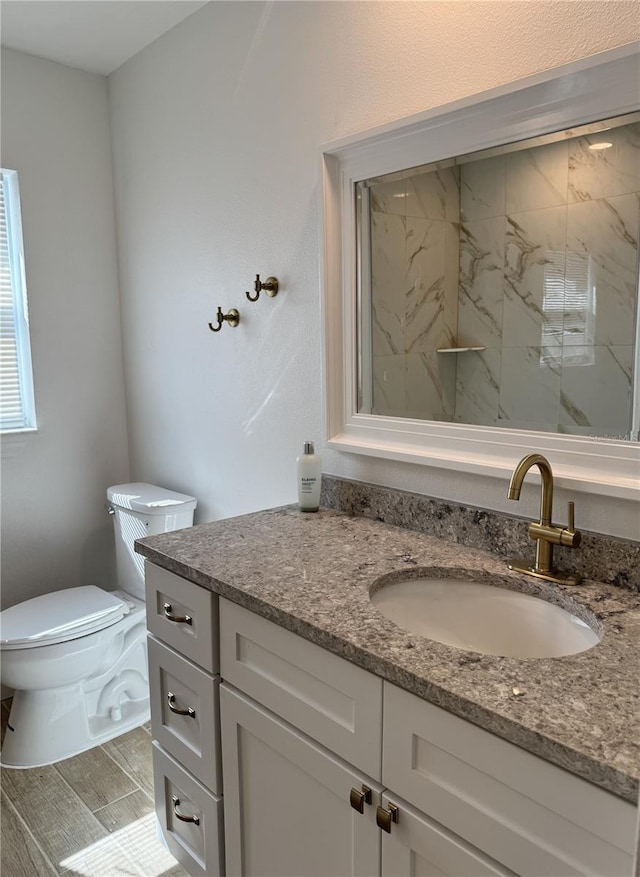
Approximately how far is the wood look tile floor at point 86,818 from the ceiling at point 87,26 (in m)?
2.43

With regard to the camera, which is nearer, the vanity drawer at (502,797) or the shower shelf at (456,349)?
the vanity drawer at (502,797)

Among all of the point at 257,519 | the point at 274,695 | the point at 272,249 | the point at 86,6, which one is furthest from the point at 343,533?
the point at 86,6

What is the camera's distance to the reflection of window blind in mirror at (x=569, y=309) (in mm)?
1245

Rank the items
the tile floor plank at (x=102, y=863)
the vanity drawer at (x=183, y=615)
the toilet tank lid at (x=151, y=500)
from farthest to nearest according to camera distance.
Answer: the toilet tank lid at (x=151, y=500), the tile floor plank at (x=102, y=863), the vanity drawer at (x=183, y=615)

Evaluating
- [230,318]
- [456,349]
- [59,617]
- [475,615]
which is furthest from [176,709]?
[230,318]

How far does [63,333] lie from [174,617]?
1.55m

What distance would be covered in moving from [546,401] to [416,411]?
1.15ft

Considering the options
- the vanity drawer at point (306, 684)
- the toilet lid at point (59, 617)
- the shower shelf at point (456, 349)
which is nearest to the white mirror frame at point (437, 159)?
the shower shelf at point (456, 349)

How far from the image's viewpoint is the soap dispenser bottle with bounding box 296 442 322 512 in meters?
1.74

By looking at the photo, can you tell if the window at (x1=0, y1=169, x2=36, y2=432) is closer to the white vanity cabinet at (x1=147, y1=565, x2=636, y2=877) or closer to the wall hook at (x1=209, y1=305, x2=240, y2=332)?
the wall hook at (x1=209, y1=305, x2=240, y2=332)

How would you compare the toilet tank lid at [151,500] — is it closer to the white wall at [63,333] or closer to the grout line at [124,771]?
the white wall at [63,333]

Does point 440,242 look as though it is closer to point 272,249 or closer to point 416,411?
point 416,411

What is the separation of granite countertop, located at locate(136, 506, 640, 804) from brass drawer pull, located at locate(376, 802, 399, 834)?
21 centimetres

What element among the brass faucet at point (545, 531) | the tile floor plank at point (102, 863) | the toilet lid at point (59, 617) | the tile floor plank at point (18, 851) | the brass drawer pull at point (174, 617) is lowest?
the tile floor plank at point (102, 863)
